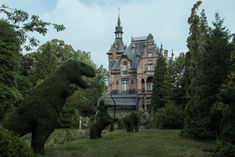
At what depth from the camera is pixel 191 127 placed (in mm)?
22500

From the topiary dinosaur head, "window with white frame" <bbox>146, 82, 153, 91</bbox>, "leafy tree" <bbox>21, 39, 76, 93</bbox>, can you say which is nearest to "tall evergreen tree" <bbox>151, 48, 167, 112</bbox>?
"leafy tree" <bbox>21, 39, 76, 93</bbox>

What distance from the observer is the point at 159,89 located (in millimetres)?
46125

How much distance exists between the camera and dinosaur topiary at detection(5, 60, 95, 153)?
41.1ft

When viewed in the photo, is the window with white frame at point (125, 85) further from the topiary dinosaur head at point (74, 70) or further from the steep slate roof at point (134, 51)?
the topiary dinosaur head at point (74, 70)

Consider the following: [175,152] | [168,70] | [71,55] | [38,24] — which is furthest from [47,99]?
[71,55]

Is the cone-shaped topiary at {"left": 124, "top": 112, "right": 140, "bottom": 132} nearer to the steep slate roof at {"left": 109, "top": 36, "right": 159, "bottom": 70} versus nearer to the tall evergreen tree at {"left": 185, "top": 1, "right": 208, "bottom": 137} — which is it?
the tall evergreen tree at {"left": 185, "top": 1, "right": 208, "bottom": 137}

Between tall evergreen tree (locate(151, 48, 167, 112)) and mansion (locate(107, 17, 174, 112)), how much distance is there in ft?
42.3

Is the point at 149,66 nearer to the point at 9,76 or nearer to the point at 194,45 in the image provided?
the point at 194,45

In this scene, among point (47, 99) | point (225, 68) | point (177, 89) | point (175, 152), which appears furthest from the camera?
point (177, 89)

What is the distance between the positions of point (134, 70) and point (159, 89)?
21.0 metres

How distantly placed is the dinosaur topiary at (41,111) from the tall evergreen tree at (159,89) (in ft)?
A: 103

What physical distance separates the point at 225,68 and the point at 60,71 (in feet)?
34.8

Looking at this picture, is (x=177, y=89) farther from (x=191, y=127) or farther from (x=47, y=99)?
(x=47, y=99)

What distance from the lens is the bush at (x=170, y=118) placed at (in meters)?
34.4
